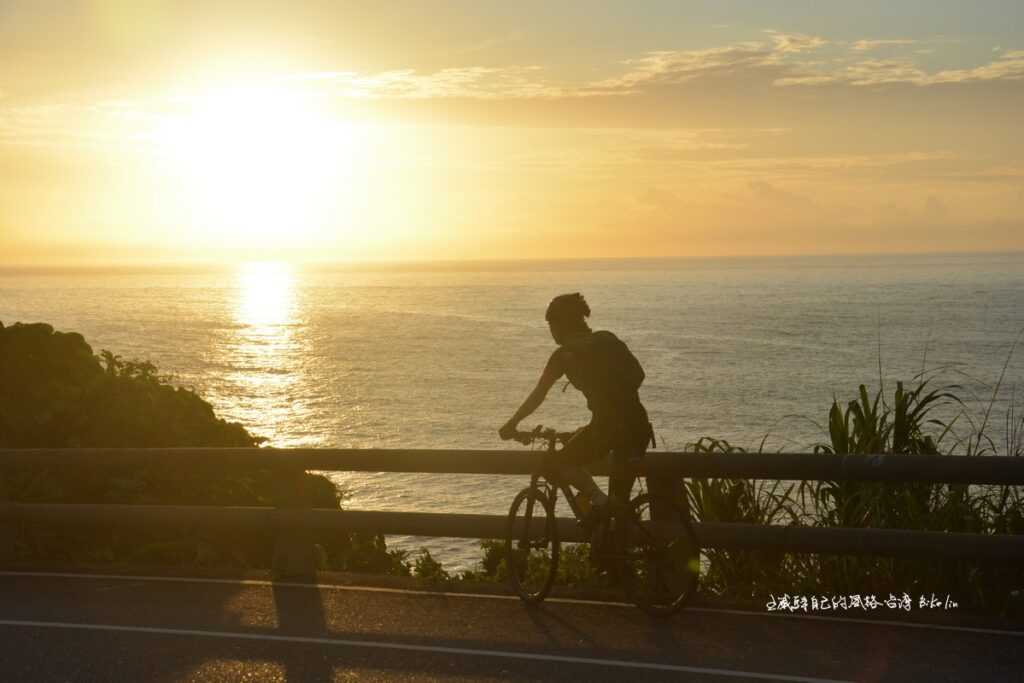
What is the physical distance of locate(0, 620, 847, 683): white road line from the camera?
7328mm

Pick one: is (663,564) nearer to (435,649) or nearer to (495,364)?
(435,649)

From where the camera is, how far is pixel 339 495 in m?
18.6

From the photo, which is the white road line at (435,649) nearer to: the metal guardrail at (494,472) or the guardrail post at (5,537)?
the metal guardrail at (494,472)

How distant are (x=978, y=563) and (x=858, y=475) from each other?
3.13ft

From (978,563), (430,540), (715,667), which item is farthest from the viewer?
(430,540)

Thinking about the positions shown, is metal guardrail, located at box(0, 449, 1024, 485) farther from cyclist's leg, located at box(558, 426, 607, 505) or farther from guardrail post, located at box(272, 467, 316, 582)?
guardrail post, located at box(272, 467, 316, 582)

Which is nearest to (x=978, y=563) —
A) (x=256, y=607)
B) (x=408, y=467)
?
(x=408, y=467)

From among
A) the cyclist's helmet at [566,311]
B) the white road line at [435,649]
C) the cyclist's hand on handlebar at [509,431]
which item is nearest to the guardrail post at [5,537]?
the white road line at [435,649]

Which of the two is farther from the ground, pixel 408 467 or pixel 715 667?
pixel 408 467

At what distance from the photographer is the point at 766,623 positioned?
8602 millimetres

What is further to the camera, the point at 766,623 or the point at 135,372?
Answer: the point at 135,372

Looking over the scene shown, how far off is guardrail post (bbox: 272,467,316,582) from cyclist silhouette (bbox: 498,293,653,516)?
2361mm

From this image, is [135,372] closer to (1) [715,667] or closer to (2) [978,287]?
(1) [715,667]

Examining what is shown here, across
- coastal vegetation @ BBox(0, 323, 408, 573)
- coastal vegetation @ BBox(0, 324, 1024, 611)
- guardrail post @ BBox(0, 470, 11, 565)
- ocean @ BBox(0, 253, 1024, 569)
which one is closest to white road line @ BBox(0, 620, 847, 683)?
coastal vegetation @ BBox(0, 324, 1024, 611)
